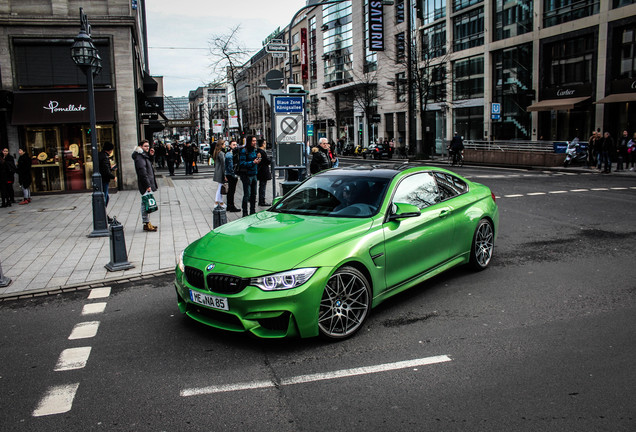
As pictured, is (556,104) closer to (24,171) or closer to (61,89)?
(61,89)

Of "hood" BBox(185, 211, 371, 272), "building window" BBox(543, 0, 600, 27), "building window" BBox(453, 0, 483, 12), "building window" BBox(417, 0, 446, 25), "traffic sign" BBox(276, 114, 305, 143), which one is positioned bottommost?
"hood" BBox(185, 211, 371, 272)

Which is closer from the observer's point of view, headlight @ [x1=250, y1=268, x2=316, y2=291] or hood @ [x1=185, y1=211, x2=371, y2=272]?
headlight @ [x1=250, y1=268, x2=316, y2=291]

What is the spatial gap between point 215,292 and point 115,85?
1663 cm

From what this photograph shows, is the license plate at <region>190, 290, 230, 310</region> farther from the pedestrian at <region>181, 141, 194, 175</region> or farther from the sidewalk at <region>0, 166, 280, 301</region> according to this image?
the pedestrian at <region>181, 141, 194, 175</region>

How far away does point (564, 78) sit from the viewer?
33.0m

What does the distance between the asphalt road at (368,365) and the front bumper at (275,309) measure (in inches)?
9.0

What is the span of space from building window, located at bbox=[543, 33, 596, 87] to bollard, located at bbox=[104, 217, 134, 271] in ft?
101

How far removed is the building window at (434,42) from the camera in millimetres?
44281

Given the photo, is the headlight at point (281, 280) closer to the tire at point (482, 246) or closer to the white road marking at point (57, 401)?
the white road marking at point (57, 401)

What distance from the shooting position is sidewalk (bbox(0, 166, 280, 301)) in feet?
23.9

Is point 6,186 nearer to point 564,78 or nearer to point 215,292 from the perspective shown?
point 215,292

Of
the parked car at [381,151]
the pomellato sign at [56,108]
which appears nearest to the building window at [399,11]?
the parked car at [381,151]

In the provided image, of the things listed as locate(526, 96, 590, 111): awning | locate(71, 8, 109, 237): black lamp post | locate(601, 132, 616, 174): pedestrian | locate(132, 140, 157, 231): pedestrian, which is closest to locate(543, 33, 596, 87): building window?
locate(526, 96, 590, 111): awning

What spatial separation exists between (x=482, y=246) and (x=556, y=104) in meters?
28.8
